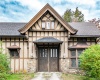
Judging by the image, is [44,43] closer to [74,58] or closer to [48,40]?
[48,40]

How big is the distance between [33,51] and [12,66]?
2437 millimetres

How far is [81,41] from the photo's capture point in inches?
675

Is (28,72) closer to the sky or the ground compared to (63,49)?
closer to the ground

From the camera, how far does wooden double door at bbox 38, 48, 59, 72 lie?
17531 millimetres

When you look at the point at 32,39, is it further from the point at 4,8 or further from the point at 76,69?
the point at 4,8

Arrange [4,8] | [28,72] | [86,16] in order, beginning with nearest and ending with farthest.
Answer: [28,72], [4,8], [86,16]

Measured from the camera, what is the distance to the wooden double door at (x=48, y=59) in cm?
1753

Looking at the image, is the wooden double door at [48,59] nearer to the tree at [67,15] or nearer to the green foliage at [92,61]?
the green foliage at [92,61]

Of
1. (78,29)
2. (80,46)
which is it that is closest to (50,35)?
(80,46)

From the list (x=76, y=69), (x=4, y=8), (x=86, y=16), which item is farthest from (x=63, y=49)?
(x=86, y=16)

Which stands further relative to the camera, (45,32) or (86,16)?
(86,16)

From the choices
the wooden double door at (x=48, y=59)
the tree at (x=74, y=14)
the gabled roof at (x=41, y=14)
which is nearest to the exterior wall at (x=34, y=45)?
the gabled roof at (x=41, y=14)

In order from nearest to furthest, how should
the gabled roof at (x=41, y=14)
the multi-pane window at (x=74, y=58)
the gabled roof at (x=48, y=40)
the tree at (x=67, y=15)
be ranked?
the gabled roof at (x=48, y=40), the gabled roof at (x=41, y=14), the multi-pane window at (x=74, y=58), the tree at (x=67, y=15)

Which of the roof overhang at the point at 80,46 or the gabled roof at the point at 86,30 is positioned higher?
the gabled roof at the point at 86,30
